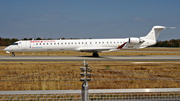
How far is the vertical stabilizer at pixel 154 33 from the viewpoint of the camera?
31.7 meters

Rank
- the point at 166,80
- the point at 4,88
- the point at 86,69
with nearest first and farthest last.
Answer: the point at 86,69 → the point at 4,88 → the point at 166,80

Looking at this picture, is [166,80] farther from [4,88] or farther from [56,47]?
[56,47]

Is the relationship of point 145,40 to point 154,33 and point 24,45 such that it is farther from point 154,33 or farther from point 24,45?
point 24,45

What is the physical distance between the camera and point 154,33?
31922 millimetres

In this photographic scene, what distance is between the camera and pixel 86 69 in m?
4.10

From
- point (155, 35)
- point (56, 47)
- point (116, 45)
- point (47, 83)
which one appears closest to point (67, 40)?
point (56, 47)

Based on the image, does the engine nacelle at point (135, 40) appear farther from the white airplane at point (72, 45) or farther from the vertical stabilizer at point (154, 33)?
the vertical stabilizer at point (154, 33)

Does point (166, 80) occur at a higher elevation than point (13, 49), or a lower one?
lower

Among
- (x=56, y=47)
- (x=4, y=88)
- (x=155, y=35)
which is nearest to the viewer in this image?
(x=4, y=88)

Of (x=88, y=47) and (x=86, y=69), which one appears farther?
(x=88, y=47)

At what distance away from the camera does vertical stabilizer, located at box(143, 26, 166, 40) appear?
3173 centimetres

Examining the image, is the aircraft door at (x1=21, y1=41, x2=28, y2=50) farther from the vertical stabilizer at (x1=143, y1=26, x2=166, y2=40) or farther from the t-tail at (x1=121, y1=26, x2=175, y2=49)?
the vertical stabilizer at (x1=143, y1=26, x2=166, y2=40)

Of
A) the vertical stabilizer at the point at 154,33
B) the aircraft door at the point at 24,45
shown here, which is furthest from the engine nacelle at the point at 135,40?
the aircraft door at the point at 24,45

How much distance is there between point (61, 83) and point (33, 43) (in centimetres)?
2127
